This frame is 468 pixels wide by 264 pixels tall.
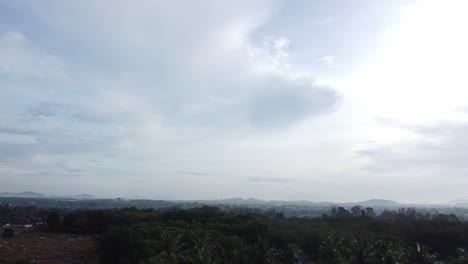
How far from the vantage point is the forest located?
3591cm

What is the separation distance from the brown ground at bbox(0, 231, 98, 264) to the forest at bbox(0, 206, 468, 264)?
9.51ft

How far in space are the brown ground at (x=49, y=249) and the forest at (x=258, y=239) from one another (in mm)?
2900

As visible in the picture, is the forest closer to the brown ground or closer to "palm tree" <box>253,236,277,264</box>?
"palm tree" <box>253,236,277,264</box>

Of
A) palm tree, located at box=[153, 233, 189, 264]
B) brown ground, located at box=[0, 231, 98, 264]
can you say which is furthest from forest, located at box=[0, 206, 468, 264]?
brown ground, located at box=[0, 231, 98, 264]

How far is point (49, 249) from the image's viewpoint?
55.1 m

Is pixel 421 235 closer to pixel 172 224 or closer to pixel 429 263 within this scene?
pixel 429 263

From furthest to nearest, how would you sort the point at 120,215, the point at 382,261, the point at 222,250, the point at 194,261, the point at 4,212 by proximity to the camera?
1. the point at 4,212
2. the point at 120,215
3. the point at 222,250
4. the point at 382,261
5. the point at 194,261

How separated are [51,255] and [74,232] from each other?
27.8 m

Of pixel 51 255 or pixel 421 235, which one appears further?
pixel 421 235

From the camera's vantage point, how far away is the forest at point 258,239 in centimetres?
3591

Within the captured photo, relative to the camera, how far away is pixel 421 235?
53719 mm

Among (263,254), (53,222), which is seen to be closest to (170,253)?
(263,254)

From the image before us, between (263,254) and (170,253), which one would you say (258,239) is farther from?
(170,253)

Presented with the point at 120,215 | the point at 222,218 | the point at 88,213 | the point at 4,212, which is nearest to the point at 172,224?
the point at 222,218
